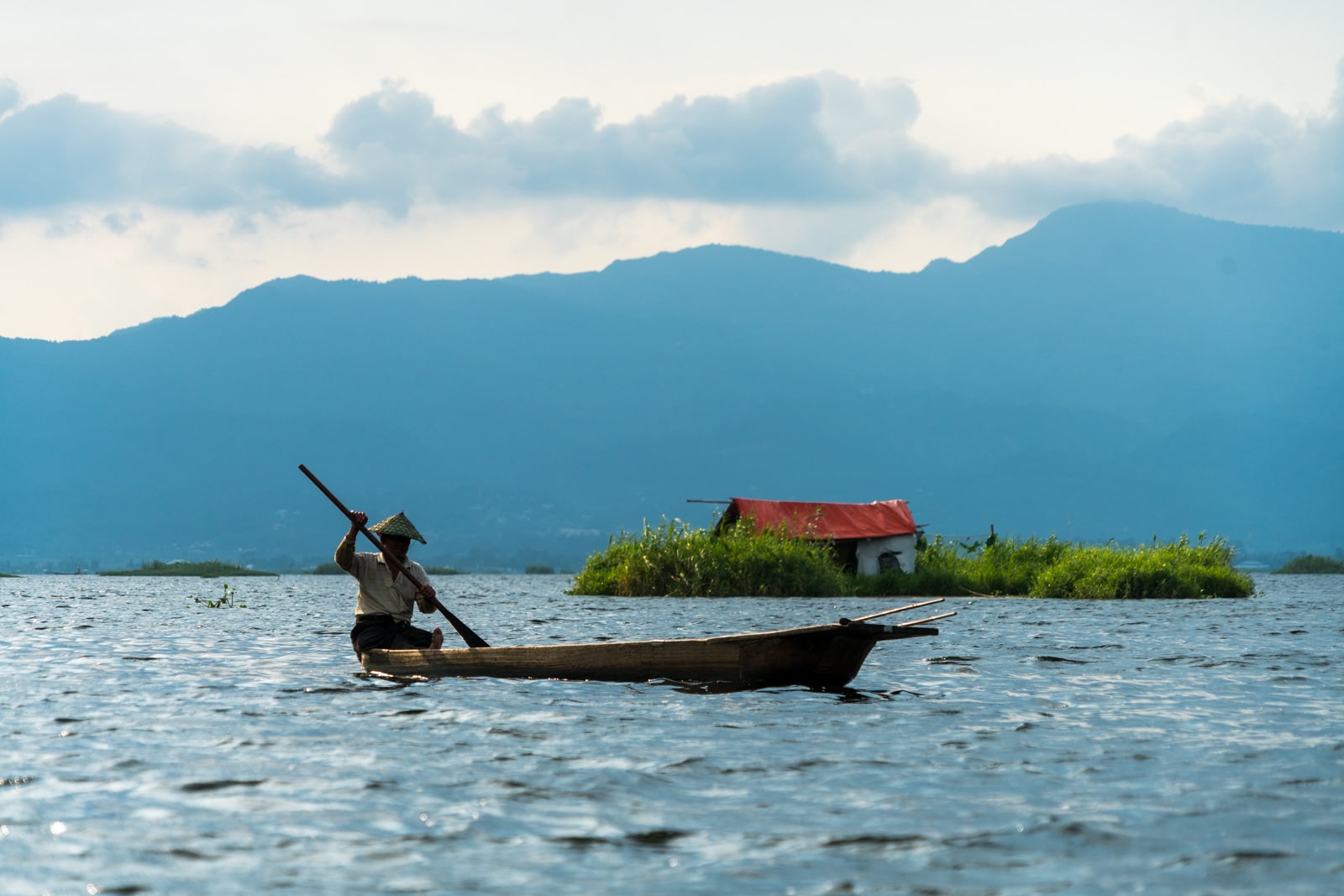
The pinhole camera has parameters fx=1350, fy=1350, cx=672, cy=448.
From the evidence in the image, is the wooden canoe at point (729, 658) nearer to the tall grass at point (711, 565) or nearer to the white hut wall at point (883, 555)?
the tall grass at point (711, 565)

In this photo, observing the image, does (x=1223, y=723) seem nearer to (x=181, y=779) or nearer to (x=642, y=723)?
(x=642, y=723)

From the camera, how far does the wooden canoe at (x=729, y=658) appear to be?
39.5 ft

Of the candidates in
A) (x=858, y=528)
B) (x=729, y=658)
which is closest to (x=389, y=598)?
(x=729, y=658)

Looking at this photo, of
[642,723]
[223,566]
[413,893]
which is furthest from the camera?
[223,566]

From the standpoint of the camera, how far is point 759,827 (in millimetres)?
7156

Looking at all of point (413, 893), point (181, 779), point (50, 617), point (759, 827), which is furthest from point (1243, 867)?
point (50, 617)

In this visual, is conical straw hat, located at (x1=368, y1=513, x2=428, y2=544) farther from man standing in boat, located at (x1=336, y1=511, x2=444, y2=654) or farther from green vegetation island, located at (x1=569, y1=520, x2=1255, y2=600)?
green vegetation island, located at (x1=569, y1=520, x2=1255, y2=600)

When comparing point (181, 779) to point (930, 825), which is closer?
point (930, 825)

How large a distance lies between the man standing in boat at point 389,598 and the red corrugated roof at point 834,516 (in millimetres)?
28026

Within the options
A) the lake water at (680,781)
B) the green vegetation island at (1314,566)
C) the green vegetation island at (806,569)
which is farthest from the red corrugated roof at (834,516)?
the green vegetation island at (1314,566)

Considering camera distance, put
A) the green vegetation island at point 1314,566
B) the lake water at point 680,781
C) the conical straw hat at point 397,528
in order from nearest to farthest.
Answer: the lake water at point 680,781 < the conical straw hat at point 397,528 < the green vegetation island at point 1314,566

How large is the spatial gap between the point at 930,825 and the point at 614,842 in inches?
67.1

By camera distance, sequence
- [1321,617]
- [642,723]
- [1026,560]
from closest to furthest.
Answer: [642,723], [1321,617], [1026,560]

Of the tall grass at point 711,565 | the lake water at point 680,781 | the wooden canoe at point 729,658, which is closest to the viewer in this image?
the lake water at point 680,781
